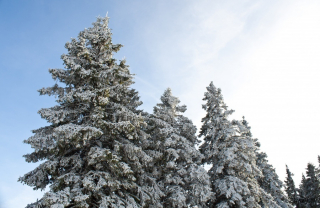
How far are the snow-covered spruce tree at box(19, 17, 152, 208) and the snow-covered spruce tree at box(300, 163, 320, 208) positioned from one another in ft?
113

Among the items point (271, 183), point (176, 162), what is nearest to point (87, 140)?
point (176, 162)

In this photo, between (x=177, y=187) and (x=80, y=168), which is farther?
(x=177, y=187)

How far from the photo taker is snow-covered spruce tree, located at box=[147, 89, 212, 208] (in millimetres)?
13906

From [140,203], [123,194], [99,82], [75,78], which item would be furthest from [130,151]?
[75,78]

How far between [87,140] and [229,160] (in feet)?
36.2

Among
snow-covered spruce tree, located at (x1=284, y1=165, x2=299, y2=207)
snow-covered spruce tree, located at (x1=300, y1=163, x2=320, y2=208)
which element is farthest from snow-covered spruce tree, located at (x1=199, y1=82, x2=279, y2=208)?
snow-covered spruce tree, located at (x1=284, y1=165, x2=299, y2=207)

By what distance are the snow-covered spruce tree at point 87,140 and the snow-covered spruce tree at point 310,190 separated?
34.5 m

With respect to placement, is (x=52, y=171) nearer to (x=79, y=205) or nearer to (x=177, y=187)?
(x=79, y=205)

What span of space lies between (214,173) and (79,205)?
11306 mm

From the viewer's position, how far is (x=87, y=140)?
36.0ft

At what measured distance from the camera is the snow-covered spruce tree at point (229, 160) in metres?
14.7

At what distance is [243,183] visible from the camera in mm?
14875

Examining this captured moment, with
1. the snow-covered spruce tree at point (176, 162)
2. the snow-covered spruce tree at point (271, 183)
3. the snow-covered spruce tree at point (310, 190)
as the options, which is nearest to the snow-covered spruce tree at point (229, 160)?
the snow-covered spruce tree at point (176, 162)

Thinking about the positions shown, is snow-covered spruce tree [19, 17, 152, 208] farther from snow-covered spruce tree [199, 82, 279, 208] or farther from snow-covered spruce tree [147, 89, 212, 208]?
snow-covered spruce tree [199, 82, 279, 208]
